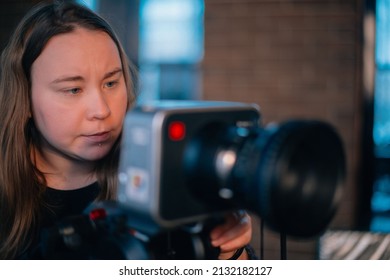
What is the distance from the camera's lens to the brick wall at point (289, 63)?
5.40ft

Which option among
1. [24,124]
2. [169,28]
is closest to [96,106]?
[24,124]

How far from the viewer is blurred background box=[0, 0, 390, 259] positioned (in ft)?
5.25

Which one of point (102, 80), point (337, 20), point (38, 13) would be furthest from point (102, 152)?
point (337, 20)

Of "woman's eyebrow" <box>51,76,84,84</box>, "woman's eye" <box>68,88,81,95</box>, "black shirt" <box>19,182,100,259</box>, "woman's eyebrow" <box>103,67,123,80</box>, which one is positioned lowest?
"black shirt" <box>19,182,100,259</box>

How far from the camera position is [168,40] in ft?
4.58

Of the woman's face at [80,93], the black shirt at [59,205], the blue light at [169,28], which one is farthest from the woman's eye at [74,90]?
the blue light at [169,28]

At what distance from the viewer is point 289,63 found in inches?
67.0

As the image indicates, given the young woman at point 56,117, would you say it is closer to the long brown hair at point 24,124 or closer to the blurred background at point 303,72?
the long brown hair at point 24,124

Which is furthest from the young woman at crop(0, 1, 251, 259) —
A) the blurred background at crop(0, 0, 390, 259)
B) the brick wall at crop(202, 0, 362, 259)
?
the brick wall at crop(202, 0, 362, 259)

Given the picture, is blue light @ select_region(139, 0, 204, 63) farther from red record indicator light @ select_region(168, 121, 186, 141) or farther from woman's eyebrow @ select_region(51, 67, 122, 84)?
red record indicator light @ select_region(168, 121, 186, 141)

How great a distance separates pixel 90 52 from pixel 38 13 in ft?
0.37

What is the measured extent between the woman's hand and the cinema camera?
0.15ft

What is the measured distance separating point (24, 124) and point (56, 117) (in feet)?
0.30
